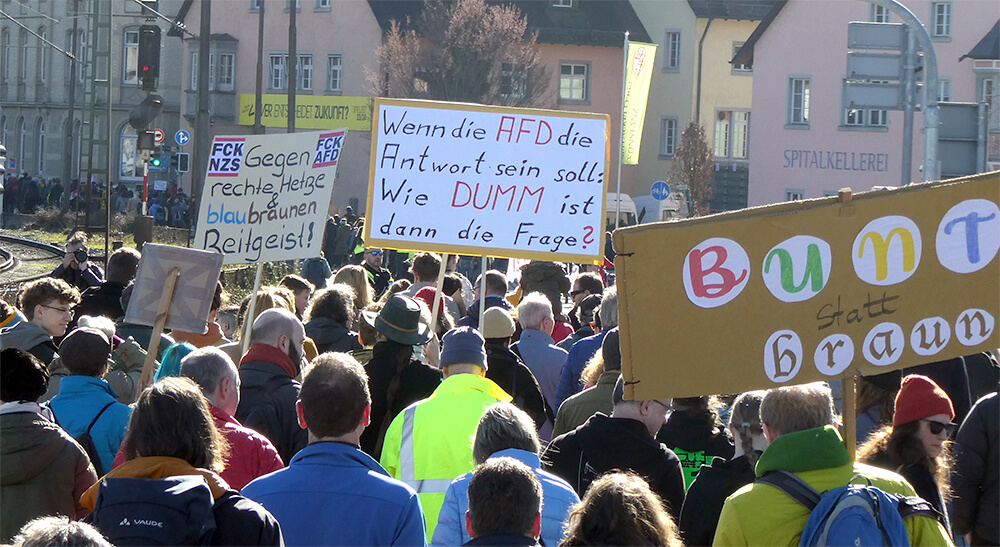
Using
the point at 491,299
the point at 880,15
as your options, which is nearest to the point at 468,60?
the point at 880,15

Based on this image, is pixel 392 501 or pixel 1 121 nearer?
pixel 392 501

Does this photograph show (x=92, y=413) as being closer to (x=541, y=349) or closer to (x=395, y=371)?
(x=395, y=371)

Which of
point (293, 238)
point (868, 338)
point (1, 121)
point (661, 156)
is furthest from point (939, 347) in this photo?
point (1, 121)

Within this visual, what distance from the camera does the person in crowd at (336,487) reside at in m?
3.79

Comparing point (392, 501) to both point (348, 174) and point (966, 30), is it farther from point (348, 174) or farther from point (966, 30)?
point (348, 174)

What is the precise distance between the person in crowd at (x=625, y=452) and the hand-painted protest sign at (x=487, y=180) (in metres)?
3.27

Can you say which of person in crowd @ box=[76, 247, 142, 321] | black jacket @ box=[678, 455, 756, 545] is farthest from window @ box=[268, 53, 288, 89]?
black jacket @ box=[678, 455, 756, 545]

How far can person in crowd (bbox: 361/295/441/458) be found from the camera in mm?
6023

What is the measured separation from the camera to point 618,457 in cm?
475

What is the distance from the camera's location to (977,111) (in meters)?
11.8

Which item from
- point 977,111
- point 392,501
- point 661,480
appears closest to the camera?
point 392,501

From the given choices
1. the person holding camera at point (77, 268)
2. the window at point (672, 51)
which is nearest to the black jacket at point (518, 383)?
the person holding camera at point (77, 268)

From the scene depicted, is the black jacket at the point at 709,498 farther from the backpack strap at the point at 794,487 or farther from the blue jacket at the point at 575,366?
the blue jacket at the point at 575,366

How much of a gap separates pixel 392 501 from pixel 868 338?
1693mm
